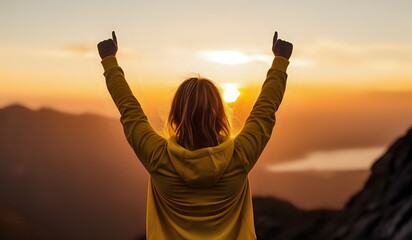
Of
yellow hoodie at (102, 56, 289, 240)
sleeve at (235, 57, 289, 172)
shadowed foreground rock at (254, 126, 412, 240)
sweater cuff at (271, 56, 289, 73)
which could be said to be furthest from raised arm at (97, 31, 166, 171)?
shadowed foreground rock at (254, 126, 412, 240)

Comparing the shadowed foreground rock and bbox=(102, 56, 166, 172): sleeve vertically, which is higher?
bbox=(102, 56, 166, 172): sleeve

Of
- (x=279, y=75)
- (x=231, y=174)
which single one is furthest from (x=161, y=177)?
(x=279, y=75)

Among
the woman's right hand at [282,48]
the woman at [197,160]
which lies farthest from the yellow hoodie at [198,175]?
the woman's right hand at [282,48]

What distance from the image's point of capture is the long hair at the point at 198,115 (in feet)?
6.63

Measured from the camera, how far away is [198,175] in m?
1.98

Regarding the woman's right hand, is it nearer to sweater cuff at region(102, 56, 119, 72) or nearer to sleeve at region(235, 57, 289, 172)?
sleeve at region(235, 57, 289, 172)

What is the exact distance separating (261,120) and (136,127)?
0.32 meters

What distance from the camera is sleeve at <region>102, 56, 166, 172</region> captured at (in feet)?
6.56

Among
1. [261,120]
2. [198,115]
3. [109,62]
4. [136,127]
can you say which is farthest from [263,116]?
[109,62]

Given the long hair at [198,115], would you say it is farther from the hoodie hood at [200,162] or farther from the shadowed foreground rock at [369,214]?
the shadowed foreground rock at [369,214]

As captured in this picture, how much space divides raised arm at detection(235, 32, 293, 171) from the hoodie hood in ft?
0.17

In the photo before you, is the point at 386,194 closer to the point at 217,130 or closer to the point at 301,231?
the point at 301,231

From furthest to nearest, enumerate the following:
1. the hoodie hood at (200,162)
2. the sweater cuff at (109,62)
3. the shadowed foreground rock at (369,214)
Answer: the shadowed foreground rock at (369,214), the sweater cuff at (109,62), the hoodie hood at (200,162)

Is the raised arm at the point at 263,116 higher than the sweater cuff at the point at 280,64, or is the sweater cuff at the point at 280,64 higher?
the sweater cuff at the point at 280,64
